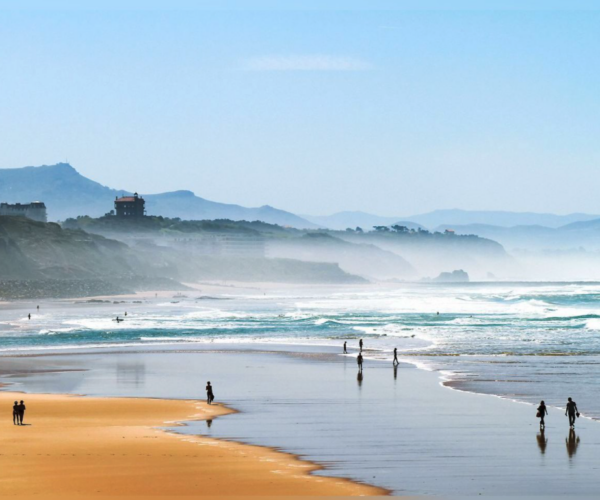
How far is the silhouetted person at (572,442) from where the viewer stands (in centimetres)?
2231

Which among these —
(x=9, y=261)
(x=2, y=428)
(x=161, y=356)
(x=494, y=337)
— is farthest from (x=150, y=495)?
(x=9, y=261)

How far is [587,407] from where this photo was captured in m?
28.8

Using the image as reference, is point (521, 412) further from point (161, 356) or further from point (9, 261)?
point (9, 261)

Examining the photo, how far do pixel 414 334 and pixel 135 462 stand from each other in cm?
4502

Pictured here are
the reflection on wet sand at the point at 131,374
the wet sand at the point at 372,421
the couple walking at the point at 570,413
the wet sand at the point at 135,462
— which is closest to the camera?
the wet sand at the point at 135,462

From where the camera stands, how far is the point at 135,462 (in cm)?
2120

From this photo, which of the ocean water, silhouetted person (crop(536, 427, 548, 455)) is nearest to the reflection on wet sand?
the ocean water

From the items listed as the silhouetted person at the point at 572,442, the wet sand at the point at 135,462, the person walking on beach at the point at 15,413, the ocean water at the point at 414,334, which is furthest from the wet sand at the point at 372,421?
the person walking on beach at the point at 15,413

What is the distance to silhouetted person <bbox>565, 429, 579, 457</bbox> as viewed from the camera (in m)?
22.3

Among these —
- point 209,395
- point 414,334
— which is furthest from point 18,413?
point 414,334

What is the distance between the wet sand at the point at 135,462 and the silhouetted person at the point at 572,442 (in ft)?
19.1

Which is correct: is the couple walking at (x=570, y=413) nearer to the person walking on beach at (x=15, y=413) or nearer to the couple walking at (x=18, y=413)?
the couple walking at (x=18, y=413)

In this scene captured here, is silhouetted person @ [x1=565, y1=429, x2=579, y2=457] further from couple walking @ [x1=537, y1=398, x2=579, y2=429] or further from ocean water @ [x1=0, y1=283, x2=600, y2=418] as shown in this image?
ocean water @ [x1=0, y1=283, x2=600, y2=418]

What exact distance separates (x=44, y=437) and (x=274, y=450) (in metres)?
5.90
